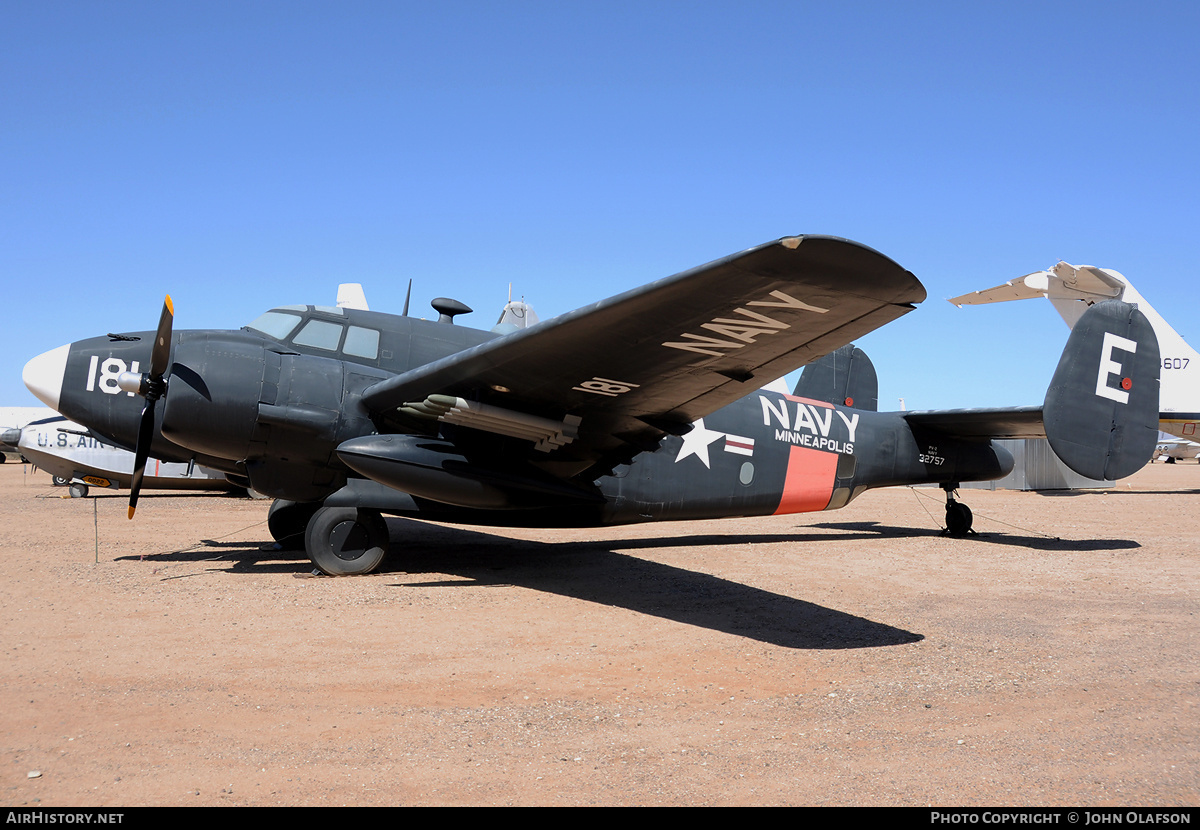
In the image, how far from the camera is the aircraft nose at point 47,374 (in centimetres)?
844

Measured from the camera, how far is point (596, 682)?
17.0 feet

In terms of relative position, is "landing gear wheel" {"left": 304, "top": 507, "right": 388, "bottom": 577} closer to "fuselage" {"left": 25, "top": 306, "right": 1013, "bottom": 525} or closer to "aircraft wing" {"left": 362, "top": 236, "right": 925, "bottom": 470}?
"fuselage" {"left": 25, "top": 306, "right": 1013, "bottom": 525}

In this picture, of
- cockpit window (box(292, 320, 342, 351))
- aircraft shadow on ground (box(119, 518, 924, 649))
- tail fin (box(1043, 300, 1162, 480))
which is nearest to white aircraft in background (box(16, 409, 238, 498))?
aircraft shadow on ground (box(119, 518, 924, 649))

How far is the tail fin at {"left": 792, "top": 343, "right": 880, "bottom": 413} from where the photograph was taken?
13.2 m

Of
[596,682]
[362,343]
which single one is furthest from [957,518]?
[596,682]

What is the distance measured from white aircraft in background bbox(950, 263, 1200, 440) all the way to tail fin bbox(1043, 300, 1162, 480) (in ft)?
40.2

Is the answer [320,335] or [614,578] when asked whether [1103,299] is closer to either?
[614,578]

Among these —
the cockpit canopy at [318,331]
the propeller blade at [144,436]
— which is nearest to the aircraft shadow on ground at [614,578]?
the propeller blade at [144,436]

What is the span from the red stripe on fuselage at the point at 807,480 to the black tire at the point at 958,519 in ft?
14.4

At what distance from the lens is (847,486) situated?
40.0ft

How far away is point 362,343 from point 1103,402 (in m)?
10.8

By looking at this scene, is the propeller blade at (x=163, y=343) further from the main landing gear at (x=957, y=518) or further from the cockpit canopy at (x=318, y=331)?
the main landing gear at (x=957, y=518)

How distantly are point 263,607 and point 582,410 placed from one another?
12.4ft
